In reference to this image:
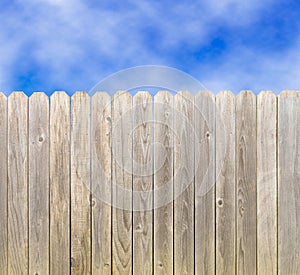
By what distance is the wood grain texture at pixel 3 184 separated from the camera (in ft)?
11.6

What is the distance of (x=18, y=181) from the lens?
3529 mm

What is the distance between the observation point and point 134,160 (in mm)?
3395

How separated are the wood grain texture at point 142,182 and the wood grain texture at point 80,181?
41cm

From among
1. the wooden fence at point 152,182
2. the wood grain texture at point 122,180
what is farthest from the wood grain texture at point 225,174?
the wood grain texture at point 122,180

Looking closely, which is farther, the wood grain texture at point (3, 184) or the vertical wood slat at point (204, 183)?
the wood grain texture at point (3, 184)

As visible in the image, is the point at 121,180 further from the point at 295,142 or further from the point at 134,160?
Answer: the point at 295,142

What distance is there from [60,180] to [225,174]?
1435 millimetres

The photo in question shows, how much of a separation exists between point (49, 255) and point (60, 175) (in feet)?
2.38

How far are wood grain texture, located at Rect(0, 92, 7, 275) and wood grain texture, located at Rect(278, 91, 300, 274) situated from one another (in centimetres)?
244

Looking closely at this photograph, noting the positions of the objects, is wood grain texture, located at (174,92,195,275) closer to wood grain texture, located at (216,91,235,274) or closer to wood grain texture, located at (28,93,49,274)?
wood grain texture, located at (216,91,235,274)

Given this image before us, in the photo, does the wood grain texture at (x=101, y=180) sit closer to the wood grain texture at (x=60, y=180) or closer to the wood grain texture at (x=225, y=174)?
the wood grain texture at (x=60, y=180)

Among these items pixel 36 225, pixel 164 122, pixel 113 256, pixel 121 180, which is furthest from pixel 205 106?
pixel 36 225

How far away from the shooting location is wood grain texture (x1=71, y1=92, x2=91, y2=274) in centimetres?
343

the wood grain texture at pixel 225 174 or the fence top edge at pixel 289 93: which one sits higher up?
the fence top edge at pixel 289 93
